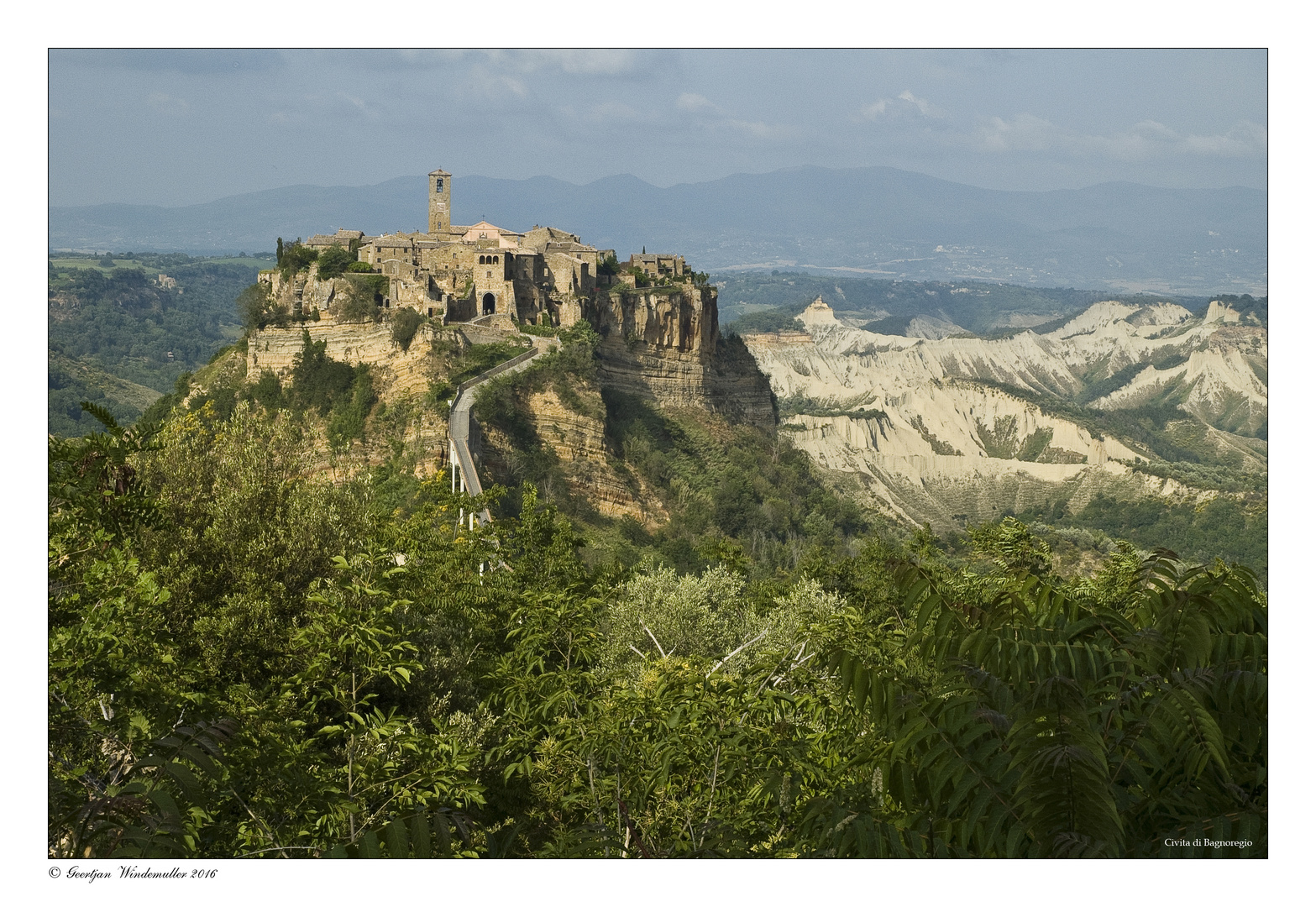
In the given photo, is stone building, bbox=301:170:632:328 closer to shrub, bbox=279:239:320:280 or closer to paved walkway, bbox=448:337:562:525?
shrub, bbox=279:239:320:280

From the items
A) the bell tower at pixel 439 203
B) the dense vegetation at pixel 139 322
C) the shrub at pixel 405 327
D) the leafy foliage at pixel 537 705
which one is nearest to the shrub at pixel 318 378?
the shrub at pixel 405 327

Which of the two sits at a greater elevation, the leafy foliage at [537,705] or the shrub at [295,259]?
the shrub at [295,259]

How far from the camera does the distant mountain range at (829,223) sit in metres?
48.4

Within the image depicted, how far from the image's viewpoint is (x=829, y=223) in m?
138

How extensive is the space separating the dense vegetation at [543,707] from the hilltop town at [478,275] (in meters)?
29.7

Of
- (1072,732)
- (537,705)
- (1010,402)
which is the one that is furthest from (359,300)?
(1010,402)

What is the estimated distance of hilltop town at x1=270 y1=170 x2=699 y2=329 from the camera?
134 ft

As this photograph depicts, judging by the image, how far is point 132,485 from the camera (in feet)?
21.8

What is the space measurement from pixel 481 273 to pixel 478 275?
15 cm

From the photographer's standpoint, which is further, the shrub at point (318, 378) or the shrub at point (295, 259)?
the shrub at point (295, 259)

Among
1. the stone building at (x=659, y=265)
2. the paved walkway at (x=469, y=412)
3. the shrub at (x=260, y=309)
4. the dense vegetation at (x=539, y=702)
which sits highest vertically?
the stone building at (x=659, y=265)

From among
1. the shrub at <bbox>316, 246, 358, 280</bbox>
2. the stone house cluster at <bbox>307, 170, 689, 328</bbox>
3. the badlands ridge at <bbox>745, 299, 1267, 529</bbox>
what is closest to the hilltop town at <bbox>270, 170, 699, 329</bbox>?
the stone house cluster at <bbox>307, 170, 689, 328</bbox>

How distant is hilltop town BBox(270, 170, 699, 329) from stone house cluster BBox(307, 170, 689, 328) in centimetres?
3

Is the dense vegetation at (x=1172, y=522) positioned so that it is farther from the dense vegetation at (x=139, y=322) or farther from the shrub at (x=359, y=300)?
the dense vegetation at (x=139, y=322)
